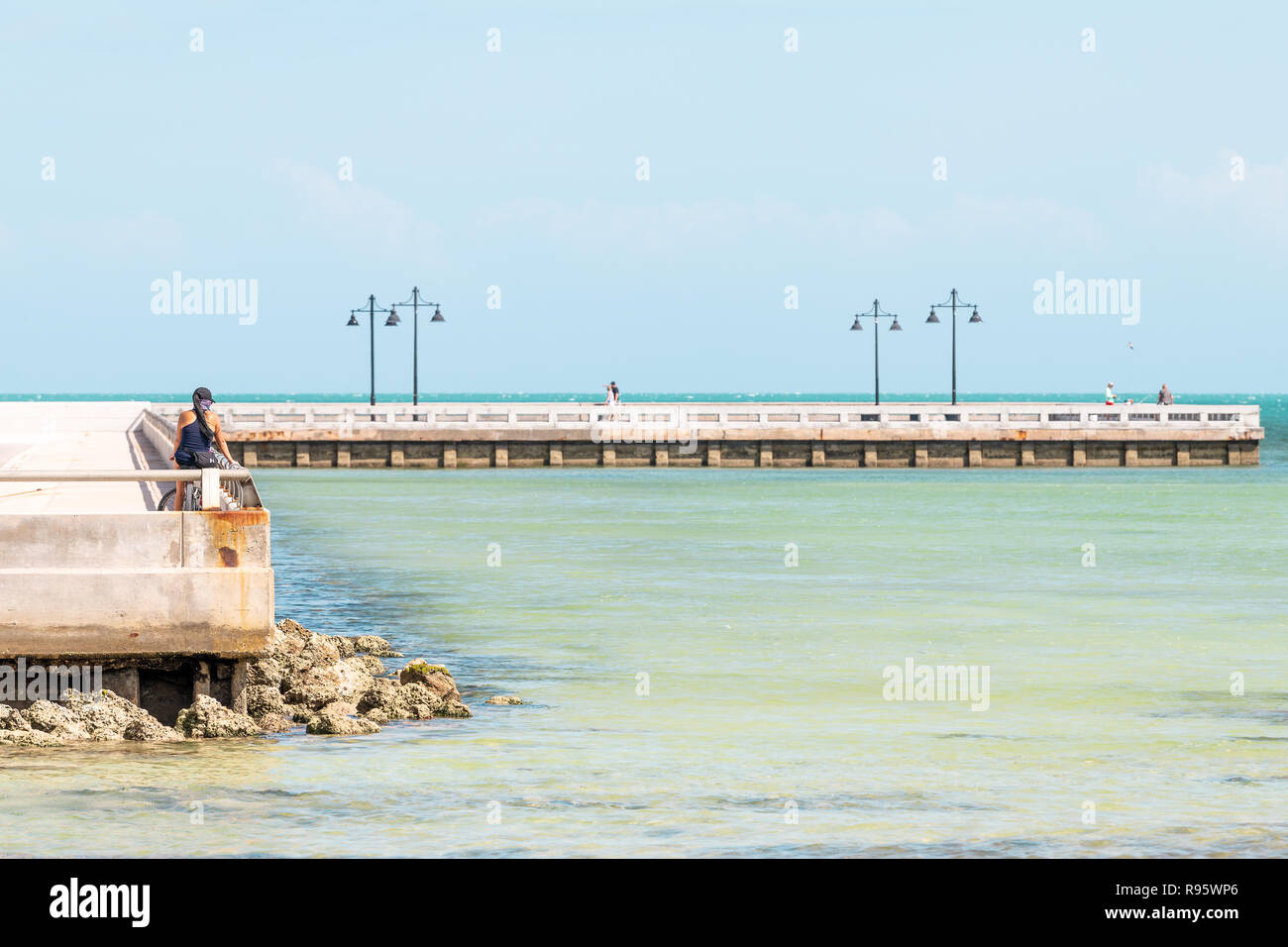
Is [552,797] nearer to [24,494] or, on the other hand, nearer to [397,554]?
[24,494]

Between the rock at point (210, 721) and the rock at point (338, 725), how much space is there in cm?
51

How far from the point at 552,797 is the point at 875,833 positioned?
2.23 meters

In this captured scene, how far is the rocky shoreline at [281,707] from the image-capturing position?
1347 centimetres

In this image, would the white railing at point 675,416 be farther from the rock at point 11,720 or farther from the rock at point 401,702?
the rock at point 11,720

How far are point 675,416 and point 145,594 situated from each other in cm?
4738

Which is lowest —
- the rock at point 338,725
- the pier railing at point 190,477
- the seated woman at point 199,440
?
the rock at point 338,725

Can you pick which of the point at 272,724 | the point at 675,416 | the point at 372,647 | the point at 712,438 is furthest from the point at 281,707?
the point at 675,416

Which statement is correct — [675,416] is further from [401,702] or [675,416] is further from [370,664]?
[401,702]

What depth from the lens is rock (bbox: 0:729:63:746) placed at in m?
13.3

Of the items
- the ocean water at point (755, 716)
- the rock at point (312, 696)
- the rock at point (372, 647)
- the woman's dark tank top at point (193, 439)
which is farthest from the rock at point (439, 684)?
the woman's dark tank top at point (193, 439)

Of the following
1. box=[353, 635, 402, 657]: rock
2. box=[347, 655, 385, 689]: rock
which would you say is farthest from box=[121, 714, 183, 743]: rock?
box=[353, 635, 402, 657]: rock

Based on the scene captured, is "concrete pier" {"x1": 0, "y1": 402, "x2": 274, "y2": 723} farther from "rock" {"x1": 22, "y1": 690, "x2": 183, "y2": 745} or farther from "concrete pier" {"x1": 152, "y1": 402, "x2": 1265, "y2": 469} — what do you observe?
"concrete pier" {"x1": 152, "y1": 402, "x2": 1265, "y2": 469}

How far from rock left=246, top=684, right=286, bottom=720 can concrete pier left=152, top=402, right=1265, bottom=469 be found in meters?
42.4
